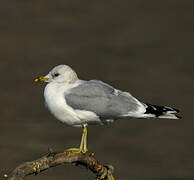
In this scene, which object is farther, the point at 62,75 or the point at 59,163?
the point at 62,75

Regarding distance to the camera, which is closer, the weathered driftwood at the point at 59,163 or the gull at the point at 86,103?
the weathered driftwood at the point at 59,163

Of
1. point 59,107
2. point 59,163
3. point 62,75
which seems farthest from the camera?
point 62,75

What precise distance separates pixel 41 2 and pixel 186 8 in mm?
3580

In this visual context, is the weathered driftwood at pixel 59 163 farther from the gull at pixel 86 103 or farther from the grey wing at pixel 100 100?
the grey wing at pixel 100 100

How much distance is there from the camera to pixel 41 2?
55.0ft

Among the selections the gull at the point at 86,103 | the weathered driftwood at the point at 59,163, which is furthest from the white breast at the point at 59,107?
the weathered driftwood at the point at 59,163

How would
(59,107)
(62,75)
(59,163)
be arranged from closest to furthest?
(59,163) → (59,107) → (62,75)

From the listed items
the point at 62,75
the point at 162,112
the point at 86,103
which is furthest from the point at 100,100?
the point at 162,112

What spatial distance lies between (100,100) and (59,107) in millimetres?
321

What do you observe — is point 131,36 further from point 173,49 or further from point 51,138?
point 51,138

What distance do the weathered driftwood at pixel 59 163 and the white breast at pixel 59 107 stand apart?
0.94 ft

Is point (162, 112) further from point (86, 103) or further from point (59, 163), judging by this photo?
point (59, 163)

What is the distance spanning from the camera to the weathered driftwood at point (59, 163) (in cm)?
377

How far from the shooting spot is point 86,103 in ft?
14.9
